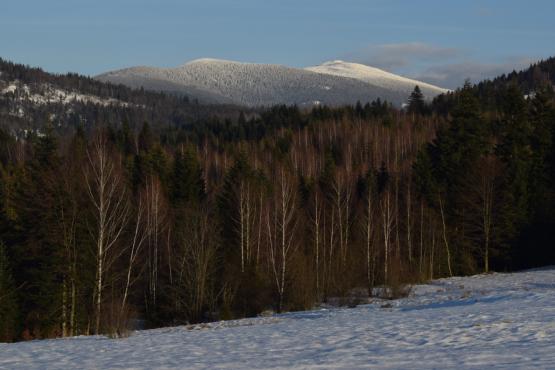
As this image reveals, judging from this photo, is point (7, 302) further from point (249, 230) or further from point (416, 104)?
point (416, 104)

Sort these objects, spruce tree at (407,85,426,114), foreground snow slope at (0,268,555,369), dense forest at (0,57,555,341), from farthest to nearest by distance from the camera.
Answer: spruce tree at (407,85,426,114) → dense forest at (0,57,555,341) → foreground snow slope at (0,268,555,369)

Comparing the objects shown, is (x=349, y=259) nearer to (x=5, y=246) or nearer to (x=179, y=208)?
(x=179, y=208)

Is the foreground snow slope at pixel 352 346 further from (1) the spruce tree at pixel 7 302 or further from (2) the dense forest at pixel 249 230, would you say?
(1) the spruce tree at pixel 7 302

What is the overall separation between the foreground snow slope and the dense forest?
4850 millimetres

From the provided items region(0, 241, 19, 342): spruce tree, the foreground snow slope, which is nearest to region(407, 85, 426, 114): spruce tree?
region(0, 241, 19, 342): spruce tree

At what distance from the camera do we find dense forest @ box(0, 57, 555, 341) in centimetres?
3900

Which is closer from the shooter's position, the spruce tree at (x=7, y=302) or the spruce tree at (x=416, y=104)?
the spruce tree at (x=7, y=302)

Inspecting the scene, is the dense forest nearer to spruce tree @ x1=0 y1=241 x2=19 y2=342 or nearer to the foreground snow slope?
spruce tree @ x1=0 y1=241 x2=19 y2=342

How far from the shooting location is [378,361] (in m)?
14.8

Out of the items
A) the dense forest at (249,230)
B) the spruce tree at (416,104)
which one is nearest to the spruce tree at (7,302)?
the dense forest at (249,230)

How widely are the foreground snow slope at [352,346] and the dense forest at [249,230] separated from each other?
15.9 feet

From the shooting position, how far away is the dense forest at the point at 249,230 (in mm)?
39000

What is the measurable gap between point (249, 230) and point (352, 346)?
33.2 meters

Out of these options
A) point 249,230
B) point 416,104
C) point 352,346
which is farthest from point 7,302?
point 416,104
